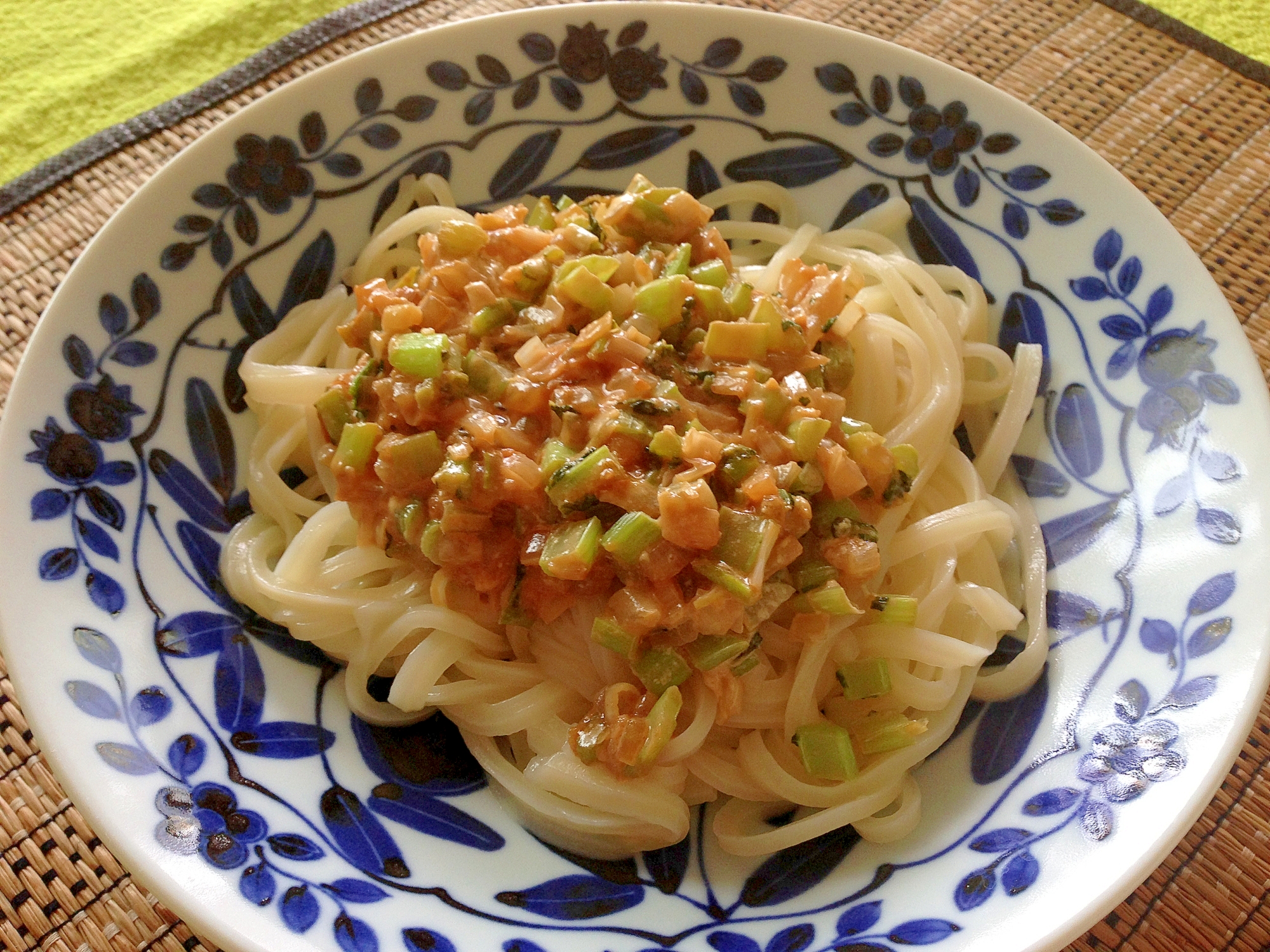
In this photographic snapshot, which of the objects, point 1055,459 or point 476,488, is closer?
point 476,488

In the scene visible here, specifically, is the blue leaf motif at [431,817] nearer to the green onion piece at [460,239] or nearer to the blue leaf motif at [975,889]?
the blue leaf motif at [975,889]

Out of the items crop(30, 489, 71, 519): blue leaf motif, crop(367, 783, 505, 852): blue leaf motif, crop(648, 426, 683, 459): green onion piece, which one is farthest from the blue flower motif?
crop(648, 426, 683, 459): green onion piece

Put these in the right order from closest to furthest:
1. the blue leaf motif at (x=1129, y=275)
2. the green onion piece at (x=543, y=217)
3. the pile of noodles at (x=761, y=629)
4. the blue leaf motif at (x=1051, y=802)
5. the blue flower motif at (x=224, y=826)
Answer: the blue flower motif at (x=224, y=826), the blue leaf motif at (x=1051, y=802), the pile of noodles at (x=761, y=629), the blue leaf motif at (x=1129, y=275), the green onion piece at (x=543, y=217)

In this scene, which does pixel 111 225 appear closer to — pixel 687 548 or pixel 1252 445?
pixel 687 548

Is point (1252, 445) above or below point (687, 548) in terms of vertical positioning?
above

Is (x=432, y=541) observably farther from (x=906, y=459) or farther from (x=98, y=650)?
(x=906, y=459)

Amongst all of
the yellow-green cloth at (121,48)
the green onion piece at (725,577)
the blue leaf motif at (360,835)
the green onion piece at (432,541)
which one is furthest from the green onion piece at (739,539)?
the yellow-green cloth at (121,48)

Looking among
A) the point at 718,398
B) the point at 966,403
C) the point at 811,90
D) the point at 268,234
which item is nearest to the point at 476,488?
→ the point at 718,398
